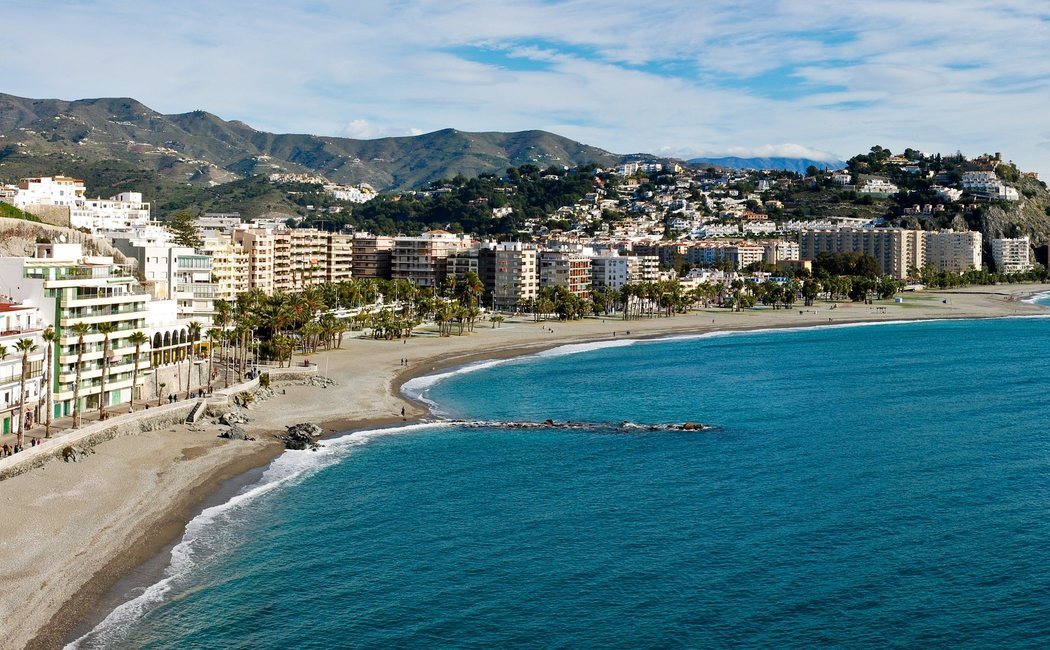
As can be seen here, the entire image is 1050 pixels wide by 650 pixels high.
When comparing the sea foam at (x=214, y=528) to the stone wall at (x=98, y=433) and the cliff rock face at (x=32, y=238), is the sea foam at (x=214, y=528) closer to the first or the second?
the stone wall at (x=98, y=433)

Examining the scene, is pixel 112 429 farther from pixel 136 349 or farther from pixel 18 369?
pixel 136 349

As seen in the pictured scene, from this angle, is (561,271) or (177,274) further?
(561,271)

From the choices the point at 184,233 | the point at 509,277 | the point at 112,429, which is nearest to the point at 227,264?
the point at 184,233

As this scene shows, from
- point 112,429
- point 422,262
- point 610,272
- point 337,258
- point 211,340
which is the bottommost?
point 112,429

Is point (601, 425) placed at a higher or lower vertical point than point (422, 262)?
lower

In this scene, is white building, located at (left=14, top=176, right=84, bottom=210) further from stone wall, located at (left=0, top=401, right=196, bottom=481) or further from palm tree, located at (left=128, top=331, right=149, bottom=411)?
stone wall, located at (left=0, top=401, right=196, bottom=481)

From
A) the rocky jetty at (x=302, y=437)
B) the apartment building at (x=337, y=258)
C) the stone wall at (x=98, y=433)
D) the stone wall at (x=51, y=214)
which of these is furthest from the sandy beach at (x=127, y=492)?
the apartment building at (x=337, y=258)
